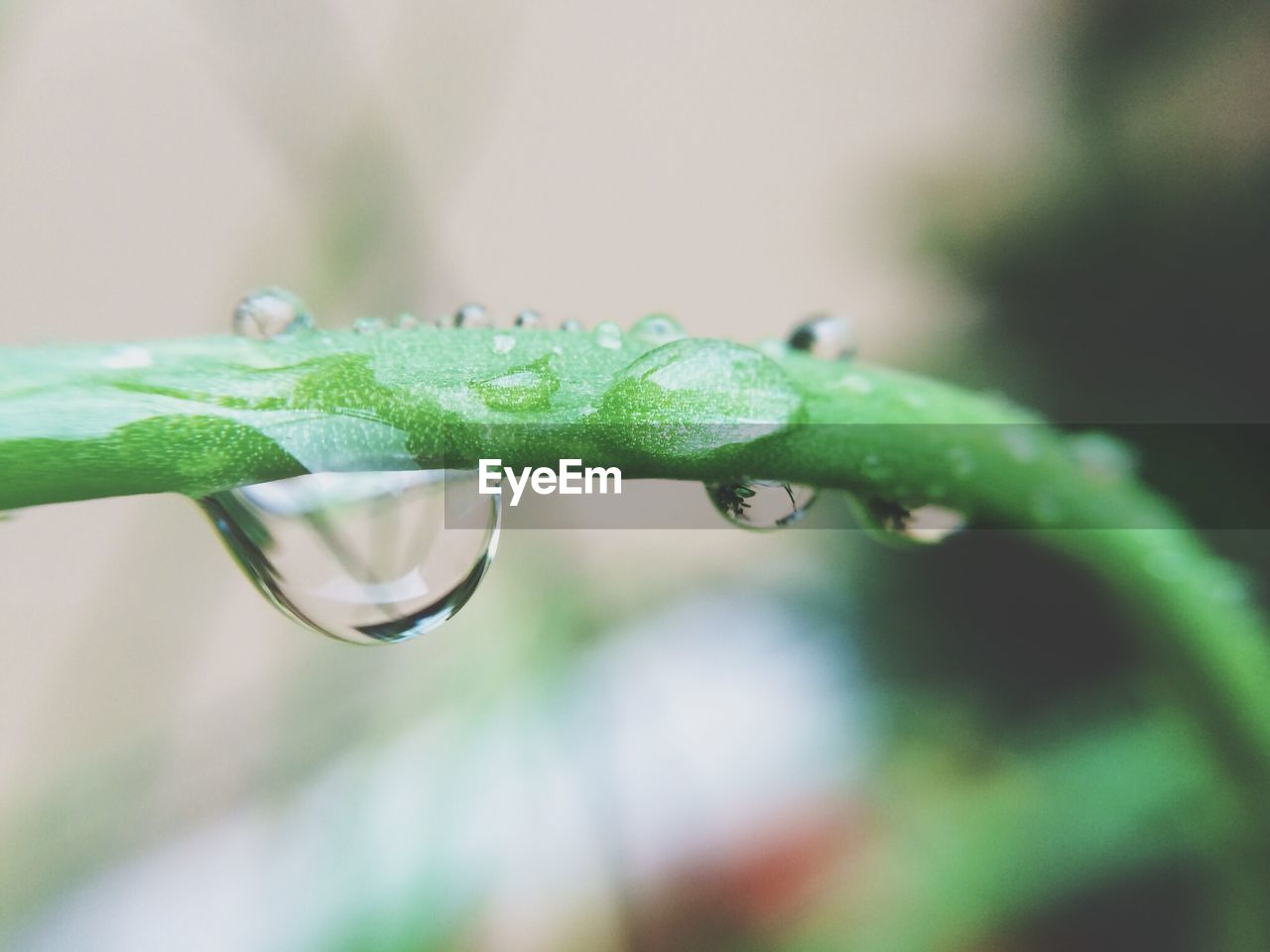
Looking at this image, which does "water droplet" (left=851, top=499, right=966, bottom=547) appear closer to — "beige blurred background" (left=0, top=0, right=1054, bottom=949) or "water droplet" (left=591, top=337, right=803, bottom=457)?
"water droplet" (left=591, top=337, right=803, bottom=457)

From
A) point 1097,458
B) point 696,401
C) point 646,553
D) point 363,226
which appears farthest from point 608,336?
point 646,553

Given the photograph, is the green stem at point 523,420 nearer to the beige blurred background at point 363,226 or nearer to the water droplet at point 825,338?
the water droplet at point 825,338

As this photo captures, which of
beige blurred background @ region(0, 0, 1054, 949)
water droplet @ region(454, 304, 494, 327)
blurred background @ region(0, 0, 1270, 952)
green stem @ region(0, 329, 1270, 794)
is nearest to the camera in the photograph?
green stem @ region(0, 329, 1270, 794)

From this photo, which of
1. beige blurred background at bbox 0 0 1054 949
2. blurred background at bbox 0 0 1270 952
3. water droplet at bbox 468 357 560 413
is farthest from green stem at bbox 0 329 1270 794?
beige blurred background at bbox 0 0 1054 949

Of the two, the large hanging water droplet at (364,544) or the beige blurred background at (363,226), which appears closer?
the large hanging water droplet at (364,544)

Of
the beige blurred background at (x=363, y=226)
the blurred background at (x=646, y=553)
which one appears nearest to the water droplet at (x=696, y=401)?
the blurred background at (x=646, y=553)

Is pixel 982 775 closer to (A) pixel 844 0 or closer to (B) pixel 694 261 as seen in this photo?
(B) pixel 694 261

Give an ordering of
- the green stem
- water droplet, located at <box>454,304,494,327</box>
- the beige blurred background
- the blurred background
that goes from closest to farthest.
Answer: the green stem
water droplet, located at <box>454,304,494,327</box>
the blurred background
the beige blurred background
